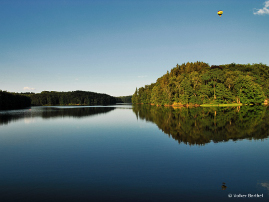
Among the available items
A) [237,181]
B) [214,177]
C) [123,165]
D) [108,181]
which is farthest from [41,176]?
[237,181]

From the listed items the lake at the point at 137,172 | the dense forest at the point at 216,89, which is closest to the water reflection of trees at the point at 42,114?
the lake at the point at 137,172

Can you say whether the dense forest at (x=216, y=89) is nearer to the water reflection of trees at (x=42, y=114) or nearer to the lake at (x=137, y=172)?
the water reflection of trees at (x=42, y=114)

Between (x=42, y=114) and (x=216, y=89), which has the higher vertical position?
(x=216, y=89)

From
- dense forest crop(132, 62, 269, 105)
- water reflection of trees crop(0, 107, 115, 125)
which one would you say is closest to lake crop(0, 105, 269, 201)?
water reflection of trees crop(0, 107, 115, 125)

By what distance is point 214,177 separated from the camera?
31.7 feet

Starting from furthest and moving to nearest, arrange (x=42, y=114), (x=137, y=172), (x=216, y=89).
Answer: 1. (x=216, y=89)
2. (x=42, y=114)
3. (x=137, y=172)

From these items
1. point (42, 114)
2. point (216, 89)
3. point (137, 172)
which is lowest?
point (137, 172)

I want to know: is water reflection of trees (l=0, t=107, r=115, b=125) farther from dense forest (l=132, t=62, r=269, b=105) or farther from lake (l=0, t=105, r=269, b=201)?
dense forest (l=132, t=62, r=269, b=105)

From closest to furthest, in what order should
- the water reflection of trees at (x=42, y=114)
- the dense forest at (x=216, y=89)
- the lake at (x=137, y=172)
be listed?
the lake at (x=137, y=172) < the water reflection of trees at (x=42, y=114) < the dense forest at (x=216, y=89)

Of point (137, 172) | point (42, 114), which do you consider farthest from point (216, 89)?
point (137, 172)

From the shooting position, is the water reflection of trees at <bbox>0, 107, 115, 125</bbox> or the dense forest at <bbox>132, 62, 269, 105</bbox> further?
the dense forest at <bbox>132, 62, 269, 105</bbox>

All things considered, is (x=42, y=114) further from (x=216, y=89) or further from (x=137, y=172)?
(x=216, y=89)

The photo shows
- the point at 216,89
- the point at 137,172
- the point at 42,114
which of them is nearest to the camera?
the point at 137,172

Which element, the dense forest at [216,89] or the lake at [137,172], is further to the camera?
the dense forest at [216,89]
